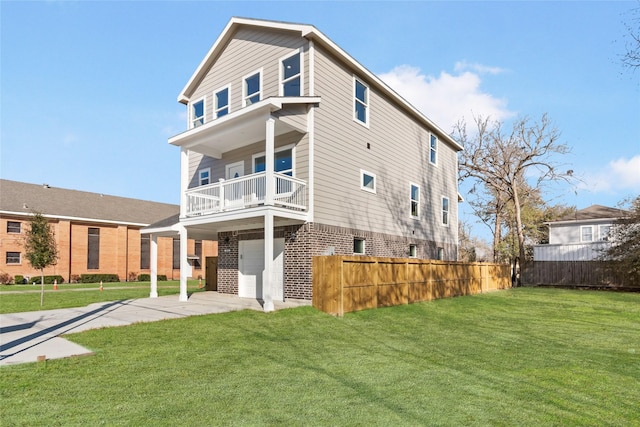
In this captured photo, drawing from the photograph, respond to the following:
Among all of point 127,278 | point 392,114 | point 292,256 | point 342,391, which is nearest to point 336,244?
point 292,256

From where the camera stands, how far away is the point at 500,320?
11.1 meters

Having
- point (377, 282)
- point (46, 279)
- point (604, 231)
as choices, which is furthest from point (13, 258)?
point (604, 231)

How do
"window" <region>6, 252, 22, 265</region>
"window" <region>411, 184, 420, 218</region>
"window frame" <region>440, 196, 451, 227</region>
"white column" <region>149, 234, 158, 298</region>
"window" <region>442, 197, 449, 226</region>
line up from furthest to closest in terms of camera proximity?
"window" <region>6, 252, 22, 265</region>, "window" <region>442, 197, 449, 226</region>, "window frame" <region>440, 196, 451, 227</region>, "window" <region>411, 184, 420, 218</region>, "white column" <region>149, 234, 158, 298</region>

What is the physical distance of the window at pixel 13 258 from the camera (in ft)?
91.9

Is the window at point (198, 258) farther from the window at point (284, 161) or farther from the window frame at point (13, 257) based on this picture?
the window at point (284, 161)

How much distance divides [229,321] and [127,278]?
91.6ft

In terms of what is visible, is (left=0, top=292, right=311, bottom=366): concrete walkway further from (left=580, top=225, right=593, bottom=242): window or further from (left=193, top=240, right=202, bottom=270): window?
(left=580, top=225, right=593, bottom=242): window

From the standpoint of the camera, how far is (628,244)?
878 inches

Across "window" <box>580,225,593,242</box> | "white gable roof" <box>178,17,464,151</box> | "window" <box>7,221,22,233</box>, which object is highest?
"white gable roof" <box>178,17,464,151</box>

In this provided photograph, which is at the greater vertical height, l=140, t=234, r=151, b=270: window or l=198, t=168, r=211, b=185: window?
l=198, t=168, r=211, b=185: window

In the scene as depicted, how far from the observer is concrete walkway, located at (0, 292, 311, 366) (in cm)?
676

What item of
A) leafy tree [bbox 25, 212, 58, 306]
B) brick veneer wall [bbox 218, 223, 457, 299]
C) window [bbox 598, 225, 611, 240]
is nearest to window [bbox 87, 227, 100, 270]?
leafy tree [bbox 25, 212, 58, 306]

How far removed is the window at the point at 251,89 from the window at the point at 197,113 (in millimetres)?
3038

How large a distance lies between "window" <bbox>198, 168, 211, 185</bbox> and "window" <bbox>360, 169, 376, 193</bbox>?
6.93m
